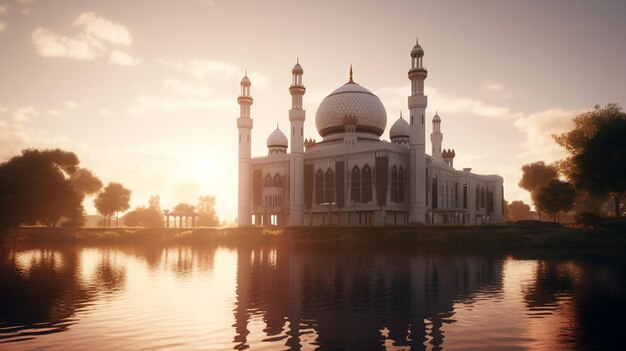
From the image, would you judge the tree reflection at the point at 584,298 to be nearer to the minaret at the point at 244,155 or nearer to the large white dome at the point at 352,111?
the large white dome at the point at 352,111

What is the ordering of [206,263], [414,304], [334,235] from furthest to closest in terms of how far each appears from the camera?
[334,235], [206,263], [414,304]

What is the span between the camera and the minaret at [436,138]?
100331 millimetres

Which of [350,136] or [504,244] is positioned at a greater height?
[350,136]

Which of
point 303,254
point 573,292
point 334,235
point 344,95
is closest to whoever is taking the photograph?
point 573,292

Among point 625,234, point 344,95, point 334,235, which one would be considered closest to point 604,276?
point 625,234

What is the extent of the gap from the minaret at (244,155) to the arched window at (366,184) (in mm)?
23456

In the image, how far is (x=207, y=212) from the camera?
128 metres

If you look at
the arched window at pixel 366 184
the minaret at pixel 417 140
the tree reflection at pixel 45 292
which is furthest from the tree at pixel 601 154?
the tree reflection at pixel 45 292

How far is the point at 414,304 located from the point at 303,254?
74.3ft

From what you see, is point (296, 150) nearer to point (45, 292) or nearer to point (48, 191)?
point (48, 191)

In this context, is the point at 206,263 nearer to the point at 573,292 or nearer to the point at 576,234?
the point at 573,292

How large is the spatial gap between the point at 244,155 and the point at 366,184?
26.0 m

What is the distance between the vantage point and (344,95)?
8288 centimetres

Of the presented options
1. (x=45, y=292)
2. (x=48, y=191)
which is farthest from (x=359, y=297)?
(x=48, y=191)
